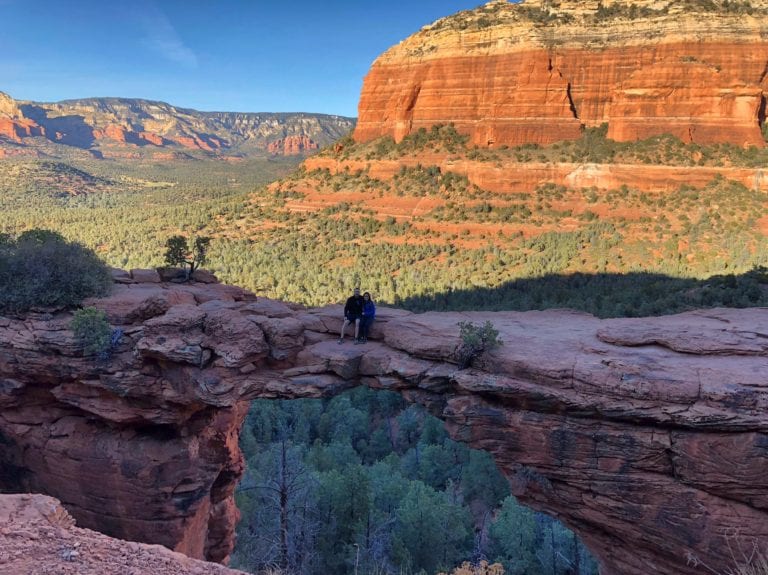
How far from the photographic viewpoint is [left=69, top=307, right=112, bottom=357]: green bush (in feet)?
36.6

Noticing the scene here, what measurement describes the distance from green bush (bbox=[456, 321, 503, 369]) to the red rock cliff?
149 ft

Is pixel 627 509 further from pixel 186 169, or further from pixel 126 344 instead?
pixel 186 169

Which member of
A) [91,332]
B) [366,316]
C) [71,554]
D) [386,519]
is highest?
[366,316]

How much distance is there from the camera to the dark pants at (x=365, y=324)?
1239 centimetres

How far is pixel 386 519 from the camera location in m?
18.4

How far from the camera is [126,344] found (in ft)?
37.8

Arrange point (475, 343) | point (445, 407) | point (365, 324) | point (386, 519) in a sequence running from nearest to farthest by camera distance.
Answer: point (475, 343) < point (445, 407) < point (365, 324) < point (386, 519)

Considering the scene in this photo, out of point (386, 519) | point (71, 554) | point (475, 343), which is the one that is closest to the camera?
point (71, 554)

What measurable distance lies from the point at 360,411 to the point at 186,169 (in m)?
172

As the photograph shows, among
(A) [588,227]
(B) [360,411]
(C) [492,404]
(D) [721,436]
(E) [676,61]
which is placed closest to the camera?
(D) [721,436]

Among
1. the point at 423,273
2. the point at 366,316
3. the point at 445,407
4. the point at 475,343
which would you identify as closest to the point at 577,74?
the point at 423,273

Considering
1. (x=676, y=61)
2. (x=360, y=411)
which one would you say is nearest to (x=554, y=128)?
(x=676, y=61)

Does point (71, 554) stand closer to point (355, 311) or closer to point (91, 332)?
point (91, 332)

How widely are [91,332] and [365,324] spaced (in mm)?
6300
